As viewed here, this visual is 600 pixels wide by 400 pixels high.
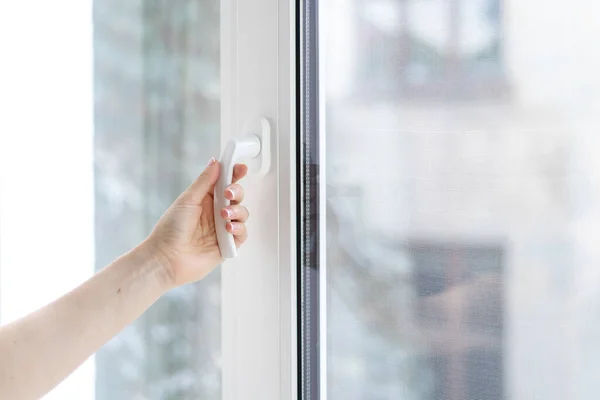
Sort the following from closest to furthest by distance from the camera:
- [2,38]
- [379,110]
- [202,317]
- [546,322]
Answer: [546,322] < [379,110] < [202,317] < [2,38]

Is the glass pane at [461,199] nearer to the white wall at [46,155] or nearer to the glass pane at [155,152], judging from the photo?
the glass pane at [155,152]

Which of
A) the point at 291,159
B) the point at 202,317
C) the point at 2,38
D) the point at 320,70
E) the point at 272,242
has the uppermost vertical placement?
the point at 2,38

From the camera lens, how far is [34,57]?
3.43 feet

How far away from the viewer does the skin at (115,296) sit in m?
0.74

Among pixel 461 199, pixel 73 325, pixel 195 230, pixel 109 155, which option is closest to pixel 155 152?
pixel 109 155

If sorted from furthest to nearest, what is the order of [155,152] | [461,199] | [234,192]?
[155,152]
[234,192]
[461,199]

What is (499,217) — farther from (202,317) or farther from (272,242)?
(202,317)

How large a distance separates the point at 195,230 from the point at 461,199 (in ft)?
1.14

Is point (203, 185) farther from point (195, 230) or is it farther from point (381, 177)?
point (381, 177)

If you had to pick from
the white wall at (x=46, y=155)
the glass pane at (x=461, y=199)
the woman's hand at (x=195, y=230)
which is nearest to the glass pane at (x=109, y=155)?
the white wall at (x=46, y=155)

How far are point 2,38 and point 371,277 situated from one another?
757 millimetres

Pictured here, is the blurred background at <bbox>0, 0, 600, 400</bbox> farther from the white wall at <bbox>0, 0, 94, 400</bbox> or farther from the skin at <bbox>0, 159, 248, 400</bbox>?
the skin at <bbox>0, 159, 248, 400</bbox>

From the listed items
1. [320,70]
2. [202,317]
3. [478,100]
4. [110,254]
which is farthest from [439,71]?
[110,254]

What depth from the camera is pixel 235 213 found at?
0.78 metres
